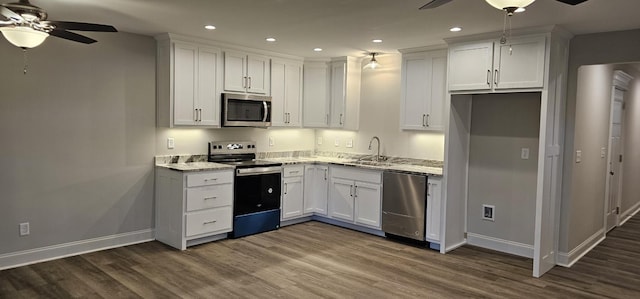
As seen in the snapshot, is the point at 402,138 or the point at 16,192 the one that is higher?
the point at 402,138

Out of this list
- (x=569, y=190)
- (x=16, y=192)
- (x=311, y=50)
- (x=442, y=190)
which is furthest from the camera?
(x=311, y=50)

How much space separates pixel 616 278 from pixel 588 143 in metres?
1.47

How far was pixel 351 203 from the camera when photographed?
5656 mm

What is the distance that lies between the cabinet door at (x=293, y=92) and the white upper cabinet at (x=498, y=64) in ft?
7.70

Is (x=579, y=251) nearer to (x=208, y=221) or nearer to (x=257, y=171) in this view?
(x=257, y=171)

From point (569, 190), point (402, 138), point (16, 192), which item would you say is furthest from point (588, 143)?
point (16, 192)

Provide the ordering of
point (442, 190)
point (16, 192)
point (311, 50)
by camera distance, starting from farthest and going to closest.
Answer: point (311, 50)
point (442, 190)
point (16, 192)

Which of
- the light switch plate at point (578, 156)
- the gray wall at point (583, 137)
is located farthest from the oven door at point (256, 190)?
the light switch plate at point (578, 156)

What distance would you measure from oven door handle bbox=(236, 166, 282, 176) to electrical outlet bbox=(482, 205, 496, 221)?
2538 millimetres

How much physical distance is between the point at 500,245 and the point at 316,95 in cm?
315

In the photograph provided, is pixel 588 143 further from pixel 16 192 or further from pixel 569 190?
pixel 16 192

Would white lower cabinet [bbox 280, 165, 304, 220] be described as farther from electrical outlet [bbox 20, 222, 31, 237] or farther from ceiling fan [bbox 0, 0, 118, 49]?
ceiling fan [bbox 0, 0, 118, 49]

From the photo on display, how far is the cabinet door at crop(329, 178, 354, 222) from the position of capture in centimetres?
568

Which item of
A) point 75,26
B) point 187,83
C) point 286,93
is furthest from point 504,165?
point 75,26
